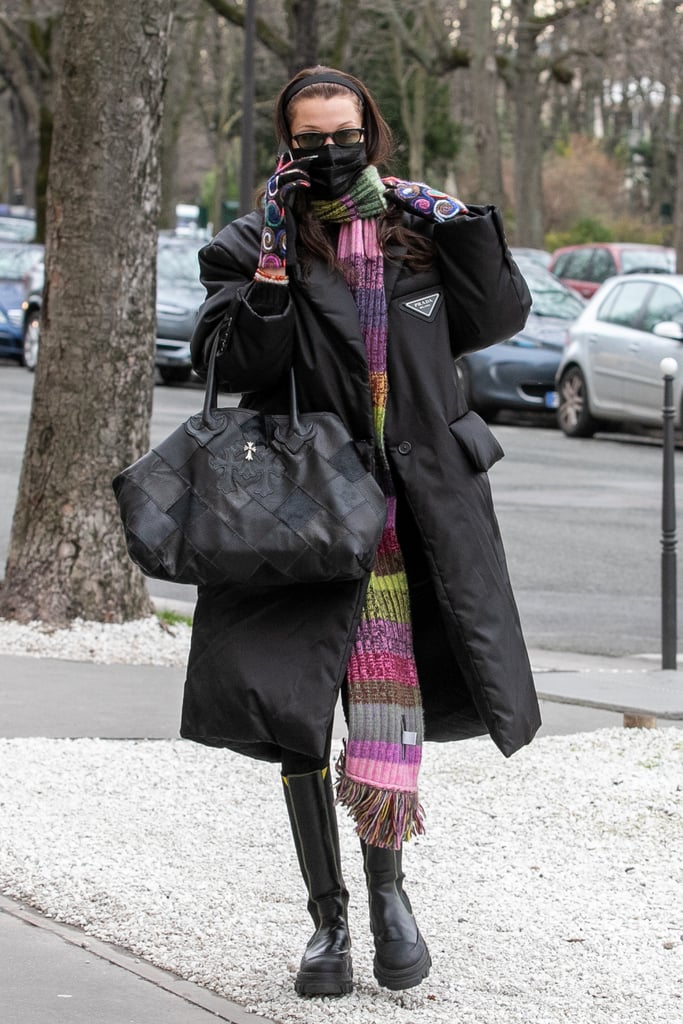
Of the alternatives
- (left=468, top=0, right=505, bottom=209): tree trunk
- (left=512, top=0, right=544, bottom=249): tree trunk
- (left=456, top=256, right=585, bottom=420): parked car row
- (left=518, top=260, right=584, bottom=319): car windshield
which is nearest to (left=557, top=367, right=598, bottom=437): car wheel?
(left=456, top=256, right=585, bottom=420): parked car row

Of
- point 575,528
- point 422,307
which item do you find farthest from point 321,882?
point 575,528

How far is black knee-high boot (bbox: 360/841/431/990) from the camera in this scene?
12.1 ft

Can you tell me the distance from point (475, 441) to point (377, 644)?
0.46m

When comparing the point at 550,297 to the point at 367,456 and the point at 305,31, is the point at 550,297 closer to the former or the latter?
the point at 305,31

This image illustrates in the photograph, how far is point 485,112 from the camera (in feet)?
102

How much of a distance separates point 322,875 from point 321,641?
55 cm

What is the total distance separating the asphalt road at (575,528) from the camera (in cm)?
895

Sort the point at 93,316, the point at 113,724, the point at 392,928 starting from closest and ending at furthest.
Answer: the point at 392,928, the point at 113,724, the point at 93,316

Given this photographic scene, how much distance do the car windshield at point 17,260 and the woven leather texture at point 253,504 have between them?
870 inches

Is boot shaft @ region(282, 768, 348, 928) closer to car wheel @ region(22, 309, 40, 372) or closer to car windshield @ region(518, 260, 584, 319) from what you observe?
car windshield @ region(518, 260, 584, 319)

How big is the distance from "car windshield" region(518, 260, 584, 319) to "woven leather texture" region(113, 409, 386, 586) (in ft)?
53.3

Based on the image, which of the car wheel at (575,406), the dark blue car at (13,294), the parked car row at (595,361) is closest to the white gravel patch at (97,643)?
the parked car row at (595,361)

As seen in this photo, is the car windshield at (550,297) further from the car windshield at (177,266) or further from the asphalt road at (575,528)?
the car windshield at (177,266)

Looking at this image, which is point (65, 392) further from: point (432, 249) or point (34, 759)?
point (432, 249)
